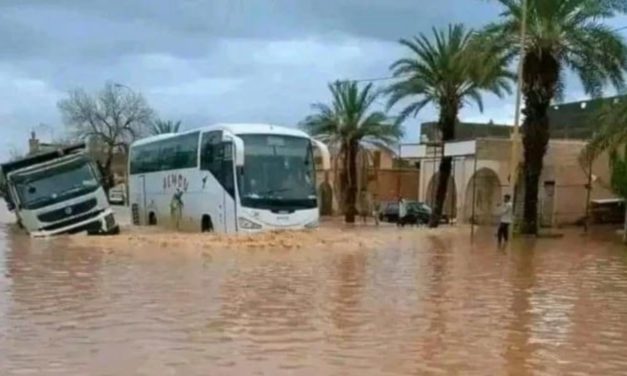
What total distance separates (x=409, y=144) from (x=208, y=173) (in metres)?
26.8

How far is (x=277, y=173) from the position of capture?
28.0 m

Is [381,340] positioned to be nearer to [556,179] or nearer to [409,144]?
[556,179]

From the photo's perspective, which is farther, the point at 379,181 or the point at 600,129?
the point at 379,181

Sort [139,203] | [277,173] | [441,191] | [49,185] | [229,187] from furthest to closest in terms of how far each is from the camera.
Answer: [441,191] → [139,203] → [49,185] → [277,173] → [229,187]

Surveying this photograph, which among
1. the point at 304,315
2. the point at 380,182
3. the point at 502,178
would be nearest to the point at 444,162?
the point at 502,178

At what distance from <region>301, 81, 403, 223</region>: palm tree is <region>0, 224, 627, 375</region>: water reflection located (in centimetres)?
2904

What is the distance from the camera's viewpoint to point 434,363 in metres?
9.53

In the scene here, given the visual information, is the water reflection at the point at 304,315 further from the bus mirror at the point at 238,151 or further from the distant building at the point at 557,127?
the distant building at the point at 557,127

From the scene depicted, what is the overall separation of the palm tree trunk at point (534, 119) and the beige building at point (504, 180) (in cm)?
740

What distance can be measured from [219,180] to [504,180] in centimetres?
2395

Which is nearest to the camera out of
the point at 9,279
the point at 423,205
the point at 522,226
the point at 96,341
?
the point at 96,341

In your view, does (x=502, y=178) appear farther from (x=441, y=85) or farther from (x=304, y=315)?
(x=304, y=315)

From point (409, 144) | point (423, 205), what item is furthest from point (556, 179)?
point (409, 144)

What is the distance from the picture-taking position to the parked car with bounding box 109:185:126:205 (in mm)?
73812
